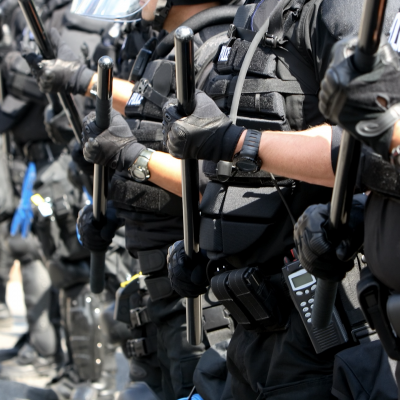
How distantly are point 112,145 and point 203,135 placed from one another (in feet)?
2.79

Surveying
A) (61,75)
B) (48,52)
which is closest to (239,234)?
(61,75)

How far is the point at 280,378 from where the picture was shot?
2.01 m

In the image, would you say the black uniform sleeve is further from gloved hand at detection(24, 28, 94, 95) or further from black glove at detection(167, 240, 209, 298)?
gloved hand at detection(24, 28, 94, 95)

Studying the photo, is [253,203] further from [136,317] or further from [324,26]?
[136,317]

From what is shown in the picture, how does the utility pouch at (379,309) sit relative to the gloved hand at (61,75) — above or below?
above

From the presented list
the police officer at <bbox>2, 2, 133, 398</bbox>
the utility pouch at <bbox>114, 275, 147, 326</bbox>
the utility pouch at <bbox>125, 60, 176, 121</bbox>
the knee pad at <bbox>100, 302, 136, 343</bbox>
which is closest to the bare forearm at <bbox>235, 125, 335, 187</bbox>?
the utility pouch at <bbox>125, 60, 176, 121</bbox>

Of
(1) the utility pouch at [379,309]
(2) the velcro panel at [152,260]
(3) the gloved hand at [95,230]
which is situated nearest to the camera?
(1) the utility pouch at [379,309]

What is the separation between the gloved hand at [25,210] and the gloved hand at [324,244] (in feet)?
12.6

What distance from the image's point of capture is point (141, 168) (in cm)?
262

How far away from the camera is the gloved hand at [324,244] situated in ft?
5.13

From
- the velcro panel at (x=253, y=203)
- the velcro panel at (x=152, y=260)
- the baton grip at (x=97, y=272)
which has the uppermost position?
the velcro panel at (x=253, y=203)

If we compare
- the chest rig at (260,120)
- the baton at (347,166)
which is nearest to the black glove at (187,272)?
the chest rig at (260,120)

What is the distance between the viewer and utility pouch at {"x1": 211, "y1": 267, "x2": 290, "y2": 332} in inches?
79.3

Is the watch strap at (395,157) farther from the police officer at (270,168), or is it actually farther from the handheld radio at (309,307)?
the handheld radio at (309,307)
